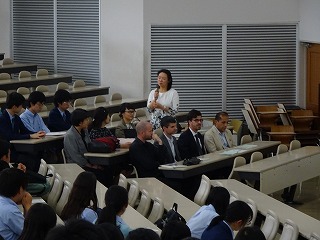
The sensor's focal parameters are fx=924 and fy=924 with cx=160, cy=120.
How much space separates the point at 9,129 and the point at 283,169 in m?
3.67

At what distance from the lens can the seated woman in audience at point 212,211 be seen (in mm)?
8031

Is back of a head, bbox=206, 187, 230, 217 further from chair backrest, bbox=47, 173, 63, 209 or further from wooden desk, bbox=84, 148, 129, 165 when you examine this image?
wooden desk, bbox=84, 148, 129, 165

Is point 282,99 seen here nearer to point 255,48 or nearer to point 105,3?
point 255,48

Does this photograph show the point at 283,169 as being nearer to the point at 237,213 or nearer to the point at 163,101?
the point at 163,101

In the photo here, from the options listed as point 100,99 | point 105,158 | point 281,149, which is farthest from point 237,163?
point 100,99

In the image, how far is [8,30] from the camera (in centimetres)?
1912

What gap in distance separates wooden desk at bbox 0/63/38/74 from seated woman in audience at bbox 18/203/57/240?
40.9 ft

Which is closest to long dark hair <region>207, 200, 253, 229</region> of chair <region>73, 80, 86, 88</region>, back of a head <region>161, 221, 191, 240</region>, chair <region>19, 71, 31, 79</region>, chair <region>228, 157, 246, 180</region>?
back of a head <region>161, 221, 191, 240</region>

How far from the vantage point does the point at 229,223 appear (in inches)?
298

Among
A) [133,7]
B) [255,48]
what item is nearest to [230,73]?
[255,48]

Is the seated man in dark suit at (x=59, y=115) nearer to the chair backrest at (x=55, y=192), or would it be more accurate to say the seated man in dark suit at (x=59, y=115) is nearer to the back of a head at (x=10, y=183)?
the chair backrest at (x=55, y=192)

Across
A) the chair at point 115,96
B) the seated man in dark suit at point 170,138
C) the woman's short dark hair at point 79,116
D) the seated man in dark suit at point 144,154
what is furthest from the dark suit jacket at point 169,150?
the chair at point 115,96

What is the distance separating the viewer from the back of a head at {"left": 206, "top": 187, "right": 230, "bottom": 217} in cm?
802

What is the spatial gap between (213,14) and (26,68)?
3.88 metres
